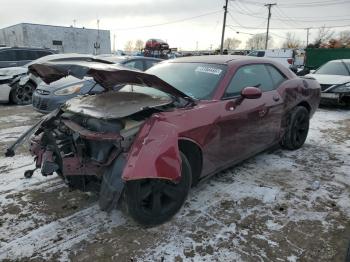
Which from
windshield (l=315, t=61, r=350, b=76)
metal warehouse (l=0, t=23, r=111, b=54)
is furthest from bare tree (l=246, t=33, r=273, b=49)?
windshield (l=315, t=61, r=350, b=76)

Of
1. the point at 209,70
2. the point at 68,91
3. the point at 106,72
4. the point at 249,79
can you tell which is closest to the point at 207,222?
the point at 106,72

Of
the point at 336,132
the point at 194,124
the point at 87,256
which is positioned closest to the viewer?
the point at 87,256

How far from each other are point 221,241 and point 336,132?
5.07m

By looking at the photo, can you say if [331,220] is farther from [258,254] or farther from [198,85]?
[198,85]

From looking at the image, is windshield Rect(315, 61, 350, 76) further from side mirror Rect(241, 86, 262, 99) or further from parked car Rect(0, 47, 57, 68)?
parked car Rect(0, 47, 57, 68)

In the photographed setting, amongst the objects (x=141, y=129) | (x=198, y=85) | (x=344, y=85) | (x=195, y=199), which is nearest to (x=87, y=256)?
(x=141, y=129)

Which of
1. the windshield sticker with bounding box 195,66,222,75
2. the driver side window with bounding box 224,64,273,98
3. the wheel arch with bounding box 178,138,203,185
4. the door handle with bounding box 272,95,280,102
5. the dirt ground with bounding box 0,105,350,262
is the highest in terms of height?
the windshield sticker with bounding box 195,66,222,75

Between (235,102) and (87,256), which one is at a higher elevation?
(235,102)

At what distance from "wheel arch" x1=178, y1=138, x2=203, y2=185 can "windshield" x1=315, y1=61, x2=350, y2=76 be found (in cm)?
852

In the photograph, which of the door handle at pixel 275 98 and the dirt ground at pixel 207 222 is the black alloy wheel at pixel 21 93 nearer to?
the dirt ground at pixel 207 222

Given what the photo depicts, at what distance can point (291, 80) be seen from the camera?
17.2ft

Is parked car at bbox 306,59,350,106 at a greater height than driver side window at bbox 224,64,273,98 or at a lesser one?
lesser

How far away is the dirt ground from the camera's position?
9.30 ft

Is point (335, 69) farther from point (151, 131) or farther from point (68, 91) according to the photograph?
point (151, 131)
